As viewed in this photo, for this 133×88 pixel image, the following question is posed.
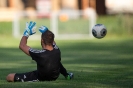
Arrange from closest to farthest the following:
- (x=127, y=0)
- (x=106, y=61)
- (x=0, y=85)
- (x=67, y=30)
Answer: (x=0, y=85) < (x=106, y=61) < (x=67, y=30) < (x=127, y=0)

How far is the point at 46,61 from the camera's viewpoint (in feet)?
41.9

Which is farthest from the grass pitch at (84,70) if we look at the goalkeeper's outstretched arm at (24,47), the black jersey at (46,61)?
the goalkeeper's outstretched arm at (24,47)

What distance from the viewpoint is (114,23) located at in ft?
121

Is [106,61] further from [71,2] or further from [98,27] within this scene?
[71,2]

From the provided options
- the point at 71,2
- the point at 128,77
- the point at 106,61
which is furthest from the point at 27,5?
Result: the point at 128,77

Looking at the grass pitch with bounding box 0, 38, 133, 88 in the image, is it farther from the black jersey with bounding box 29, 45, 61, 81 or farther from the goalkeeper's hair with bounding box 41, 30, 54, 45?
the goalkeeper's hair with bounding box 41, 30, 54, 45

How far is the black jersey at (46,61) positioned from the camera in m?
12.8

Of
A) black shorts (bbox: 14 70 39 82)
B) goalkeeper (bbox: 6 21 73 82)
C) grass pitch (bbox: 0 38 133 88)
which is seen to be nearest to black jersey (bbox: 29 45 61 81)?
goalkeeper (bbox: 6 21 73 82)

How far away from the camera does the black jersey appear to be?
1275cm

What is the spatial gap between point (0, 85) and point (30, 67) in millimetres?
4949

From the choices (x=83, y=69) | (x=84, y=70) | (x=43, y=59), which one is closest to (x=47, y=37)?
(x=43, y=59)

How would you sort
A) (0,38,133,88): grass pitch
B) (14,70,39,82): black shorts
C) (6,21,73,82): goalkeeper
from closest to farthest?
(0,38,133,88): grass pitch
(6,21,73,82): goalkeeper
(14,70,39,82): black shorts

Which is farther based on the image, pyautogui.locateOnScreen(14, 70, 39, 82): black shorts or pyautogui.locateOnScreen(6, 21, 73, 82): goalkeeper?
pyautogui.locateOnScreen(14, 70, 39, 82): black shorts

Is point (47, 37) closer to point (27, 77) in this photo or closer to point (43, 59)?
point (43, 59)
